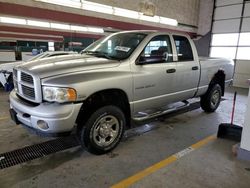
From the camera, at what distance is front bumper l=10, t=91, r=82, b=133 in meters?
2.41

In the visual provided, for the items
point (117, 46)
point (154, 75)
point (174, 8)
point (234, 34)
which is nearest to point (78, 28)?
point (174, 8)

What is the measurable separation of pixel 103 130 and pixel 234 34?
12.7 meters

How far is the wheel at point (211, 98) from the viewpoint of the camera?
500cm

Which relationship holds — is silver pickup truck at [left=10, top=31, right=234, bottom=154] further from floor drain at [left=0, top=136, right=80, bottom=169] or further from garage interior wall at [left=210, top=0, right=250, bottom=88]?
garage interior wall at [left=210, top=0, right=250, bottom=88]

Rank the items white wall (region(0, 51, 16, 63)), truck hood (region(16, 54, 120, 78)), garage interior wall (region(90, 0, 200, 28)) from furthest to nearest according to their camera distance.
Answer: white wall (region(0, 51, 16, 63)) < garage interior wall (region(90, 0, 200, 28)) < truck hood (region(16, 54, 120, 78))

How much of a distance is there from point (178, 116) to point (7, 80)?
620 centimetres

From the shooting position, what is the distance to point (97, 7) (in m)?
9.62

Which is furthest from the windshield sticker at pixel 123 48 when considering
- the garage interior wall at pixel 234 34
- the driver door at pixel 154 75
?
the garage interior wall at pixel 234 34

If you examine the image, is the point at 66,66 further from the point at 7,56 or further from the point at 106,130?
the point at 7,56

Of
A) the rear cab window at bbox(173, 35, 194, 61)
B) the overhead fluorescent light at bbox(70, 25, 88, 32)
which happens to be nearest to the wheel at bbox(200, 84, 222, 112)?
the rear cab window at bbox(173, 35, 194, 61)

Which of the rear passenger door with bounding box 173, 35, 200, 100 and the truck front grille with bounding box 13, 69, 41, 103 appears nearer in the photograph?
the truck front grille with bounding box 13, 69, 41, 103

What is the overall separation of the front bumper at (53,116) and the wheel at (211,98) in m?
3.61

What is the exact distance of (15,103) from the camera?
2863 mm

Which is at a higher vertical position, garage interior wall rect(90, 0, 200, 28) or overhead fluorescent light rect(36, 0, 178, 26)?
garage interior wall rect(90, 0, 200, 28)
